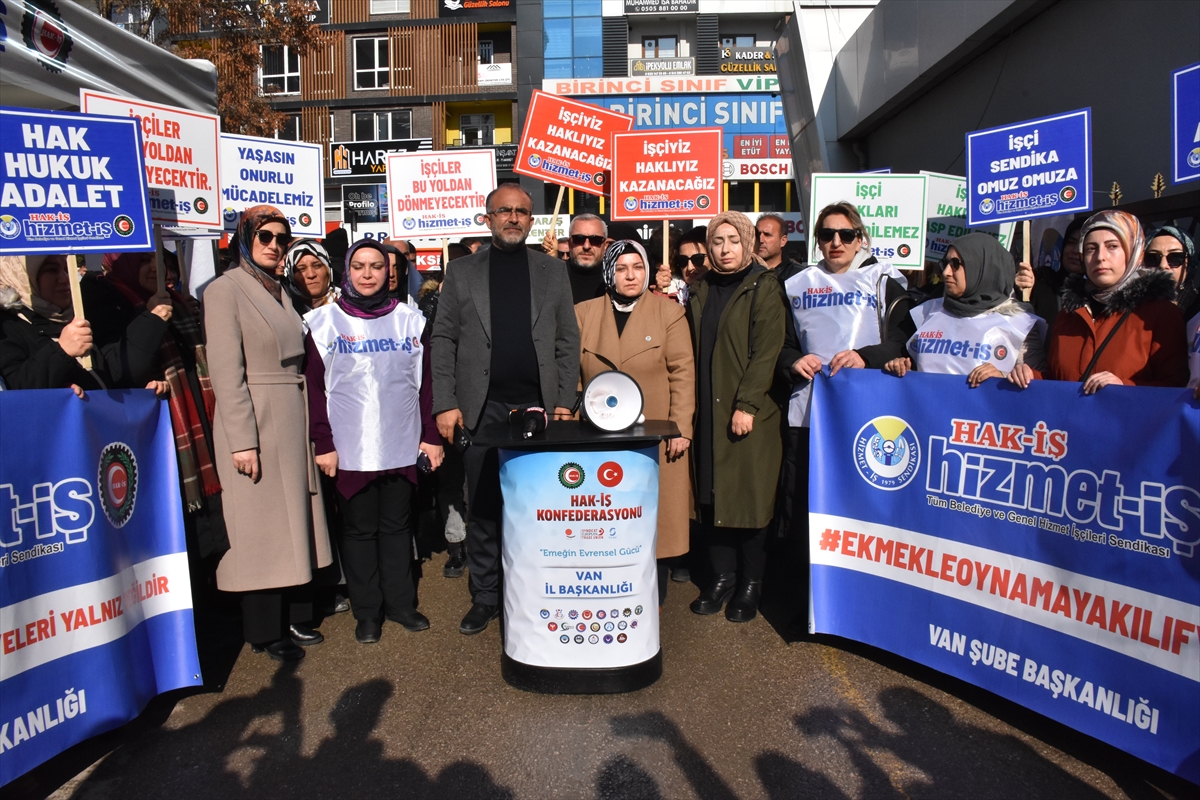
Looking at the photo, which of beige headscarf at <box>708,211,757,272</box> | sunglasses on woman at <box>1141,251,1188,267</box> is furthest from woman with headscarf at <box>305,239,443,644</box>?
sunglasses on woman at <box>1141,251,1188,267</box>

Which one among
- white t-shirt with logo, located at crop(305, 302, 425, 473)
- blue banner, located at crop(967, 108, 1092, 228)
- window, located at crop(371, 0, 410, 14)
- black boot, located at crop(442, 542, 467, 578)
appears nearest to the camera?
white t-shirt with logo, located at crop(305, 302, 425, 473)

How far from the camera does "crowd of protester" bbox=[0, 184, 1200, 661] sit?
376 cm

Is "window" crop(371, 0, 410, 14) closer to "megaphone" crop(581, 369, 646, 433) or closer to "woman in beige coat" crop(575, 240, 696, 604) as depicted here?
"woman in beige coat" crop(575, 240, 696, 604)

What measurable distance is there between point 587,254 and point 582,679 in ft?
8.97

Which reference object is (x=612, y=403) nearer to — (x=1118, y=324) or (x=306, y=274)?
(x=1118, y=324)

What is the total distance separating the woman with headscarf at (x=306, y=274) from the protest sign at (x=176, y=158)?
95 centimetres

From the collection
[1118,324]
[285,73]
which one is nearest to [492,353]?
[1118,324]

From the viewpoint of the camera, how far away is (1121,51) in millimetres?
8188

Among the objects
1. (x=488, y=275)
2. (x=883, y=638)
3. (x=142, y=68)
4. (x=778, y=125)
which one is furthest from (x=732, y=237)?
(x=778, y=125)

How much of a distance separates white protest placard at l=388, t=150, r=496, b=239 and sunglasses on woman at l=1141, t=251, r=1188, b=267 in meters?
5.07

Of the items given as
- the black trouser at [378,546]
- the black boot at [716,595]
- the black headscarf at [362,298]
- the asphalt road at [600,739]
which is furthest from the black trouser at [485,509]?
the black boot at [716,595]

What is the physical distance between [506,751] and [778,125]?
31.4m

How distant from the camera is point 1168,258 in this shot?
4.27 m

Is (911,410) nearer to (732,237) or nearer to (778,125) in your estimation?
(732,237)
